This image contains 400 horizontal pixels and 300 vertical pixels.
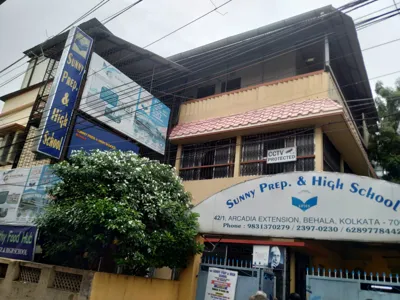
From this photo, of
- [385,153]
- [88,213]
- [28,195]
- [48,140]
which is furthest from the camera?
[385,153]

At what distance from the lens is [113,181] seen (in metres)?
6.97

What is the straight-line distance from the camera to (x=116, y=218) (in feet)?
19.6

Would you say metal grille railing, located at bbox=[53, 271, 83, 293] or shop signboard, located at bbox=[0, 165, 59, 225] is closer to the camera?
metal grille railing, located at bbox=[53, 271, 83, 293]

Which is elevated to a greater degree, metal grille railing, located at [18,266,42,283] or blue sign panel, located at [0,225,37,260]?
blue sign panel, located at [0,225,37,260]

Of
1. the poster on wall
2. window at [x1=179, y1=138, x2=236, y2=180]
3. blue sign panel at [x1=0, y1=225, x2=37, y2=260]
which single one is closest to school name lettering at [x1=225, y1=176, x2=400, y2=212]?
window at [x1=179, y1=138, x2=236, y2=180]

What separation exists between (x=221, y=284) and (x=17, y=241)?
5.47 metres

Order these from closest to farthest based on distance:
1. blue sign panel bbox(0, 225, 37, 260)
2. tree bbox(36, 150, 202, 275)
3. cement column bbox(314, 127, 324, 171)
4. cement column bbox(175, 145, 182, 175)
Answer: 1. tree bbox(36, 150, 202, 275)
2. blue sign panel bbox(0, 225, 37, 260)
3. cement column bbox(314, 127, 324, 171)
4. cement column bbox(175, 145, 182, 175)

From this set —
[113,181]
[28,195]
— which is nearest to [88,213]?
[113,181]

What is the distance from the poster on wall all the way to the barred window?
3457 mm

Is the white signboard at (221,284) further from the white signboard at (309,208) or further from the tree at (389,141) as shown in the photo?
the tree at (389,141)

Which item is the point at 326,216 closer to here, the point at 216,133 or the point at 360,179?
the point at 360,179

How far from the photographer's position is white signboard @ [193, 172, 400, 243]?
5.19 m

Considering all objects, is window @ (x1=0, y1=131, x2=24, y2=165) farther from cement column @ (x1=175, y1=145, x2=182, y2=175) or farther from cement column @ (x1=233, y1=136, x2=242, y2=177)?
cement column @ (x1=233, y1=136, x2=242, y2=177)

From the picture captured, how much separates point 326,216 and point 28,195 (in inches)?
356
